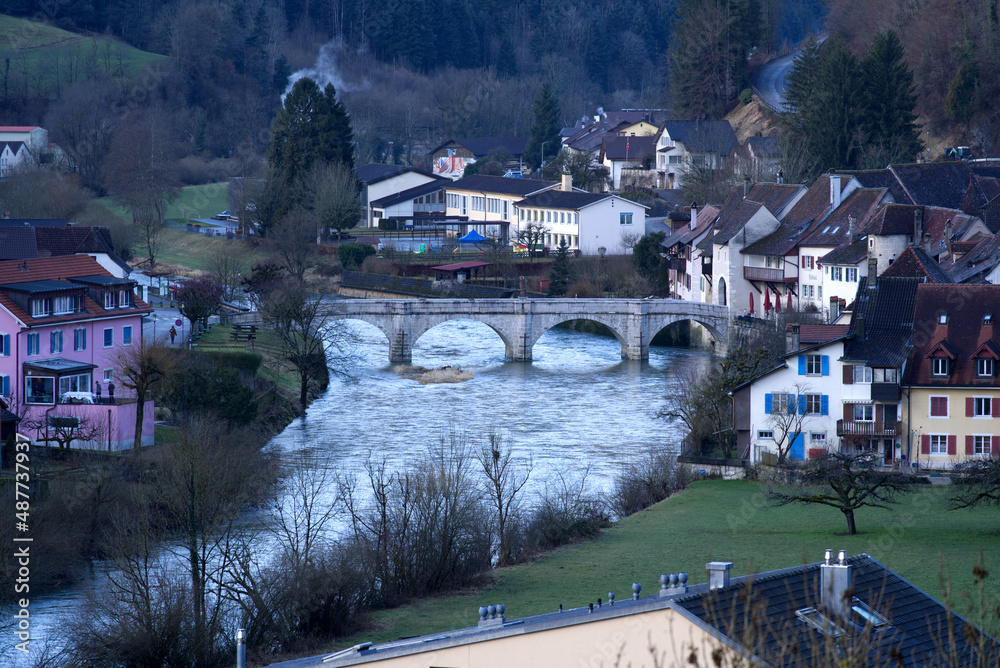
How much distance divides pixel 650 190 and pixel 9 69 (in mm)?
59892

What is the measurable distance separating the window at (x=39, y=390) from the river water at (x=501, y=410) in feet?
20.5

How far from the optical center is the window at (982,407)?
35.1 m

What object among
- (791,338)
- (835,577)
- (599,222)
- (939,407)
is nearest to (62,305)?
(791,338)

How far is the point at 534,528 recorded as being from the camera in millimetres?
29672

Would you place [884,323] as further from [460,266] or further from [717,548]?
[460,266]

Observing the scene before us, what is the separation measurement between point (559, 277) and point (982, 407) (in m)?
35.6

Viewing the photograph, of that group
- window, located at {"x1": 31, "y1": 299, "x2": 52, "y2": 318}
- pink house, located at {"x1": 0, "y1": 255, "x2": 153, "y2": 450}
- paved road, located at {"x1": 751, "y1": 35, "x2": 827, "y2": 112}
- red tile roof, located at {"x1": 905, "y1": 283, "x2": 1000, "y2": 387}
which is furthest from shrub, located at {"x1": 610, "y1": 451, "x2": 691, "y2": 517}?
paved road, located at {"x1": 751, "y1": 35, "x2": 827, "y2": 112}

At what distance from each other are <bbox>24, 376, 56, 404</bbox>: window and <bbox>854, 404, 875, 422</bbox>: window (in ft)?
68.2

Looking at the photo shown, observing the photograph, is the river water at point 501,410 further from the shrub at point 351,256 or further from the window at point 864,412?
the shrub at point 351,256

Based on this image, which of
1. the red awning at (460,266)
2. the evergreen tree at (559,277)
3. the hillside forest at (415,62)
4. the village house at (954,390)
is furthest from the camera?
the hillside forest at (415,62)

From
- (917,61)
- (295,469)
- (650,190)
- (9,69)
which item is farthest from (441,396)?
(9,69)

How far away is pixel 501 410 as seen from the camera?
45.1 meters

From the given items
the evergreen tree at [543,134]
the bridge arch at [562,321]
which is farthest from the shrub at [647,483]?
the evergreen tree at [543,134]

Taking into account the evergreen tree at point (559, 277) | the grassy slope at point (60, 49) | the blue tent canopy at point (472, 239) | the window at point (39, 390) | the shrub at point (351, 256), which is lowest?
the window at point (39, 390)
